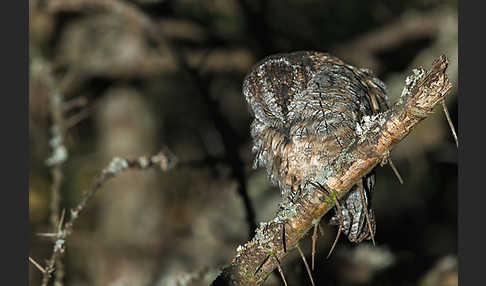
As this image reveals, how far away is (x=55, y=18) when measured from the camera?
730 cm

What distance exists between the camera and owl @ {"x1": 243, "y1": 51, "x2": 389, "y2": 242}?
3.25 meters

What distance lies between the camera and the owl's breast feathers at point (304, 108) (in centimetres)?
324

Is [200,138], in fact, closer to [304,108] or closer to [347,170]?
[304,108]

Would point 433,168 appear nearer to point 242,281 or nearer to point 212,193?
point 212,193

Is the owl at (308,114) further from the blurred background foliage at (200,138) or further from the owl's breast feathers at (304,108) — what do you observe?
the blurred background foliage at (200,138)

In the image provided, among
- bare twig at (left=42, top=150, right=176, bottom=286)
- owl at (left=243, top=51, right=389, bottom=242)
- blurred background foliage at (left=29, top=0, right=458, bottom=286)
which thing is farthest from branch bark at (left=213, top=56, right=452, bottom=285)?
blurred background foliage at (left=29, top=0, right=458, bottom=286)

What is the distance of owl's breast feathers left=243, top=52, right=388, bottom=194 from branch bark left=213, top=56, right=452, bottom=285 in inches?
25.4

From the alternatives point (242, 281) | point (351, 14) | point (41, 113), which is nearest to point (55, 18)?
point (41, 113)

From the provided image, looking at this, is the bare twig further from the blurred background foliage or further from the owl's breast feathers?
the blurred background foliage

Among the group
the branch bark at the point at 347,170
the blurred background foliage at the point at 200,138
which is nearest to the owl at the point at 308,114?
the branch bark at the point at 347,170

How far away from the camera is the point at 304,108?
329 cm

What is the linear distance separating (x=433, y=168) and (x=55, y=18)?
18.6ft

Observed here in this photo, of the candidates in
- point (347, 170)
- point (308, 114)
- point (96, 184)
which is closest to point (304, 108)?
point (308, 114)

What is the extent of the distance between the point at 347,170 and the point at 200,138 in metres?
4.64
